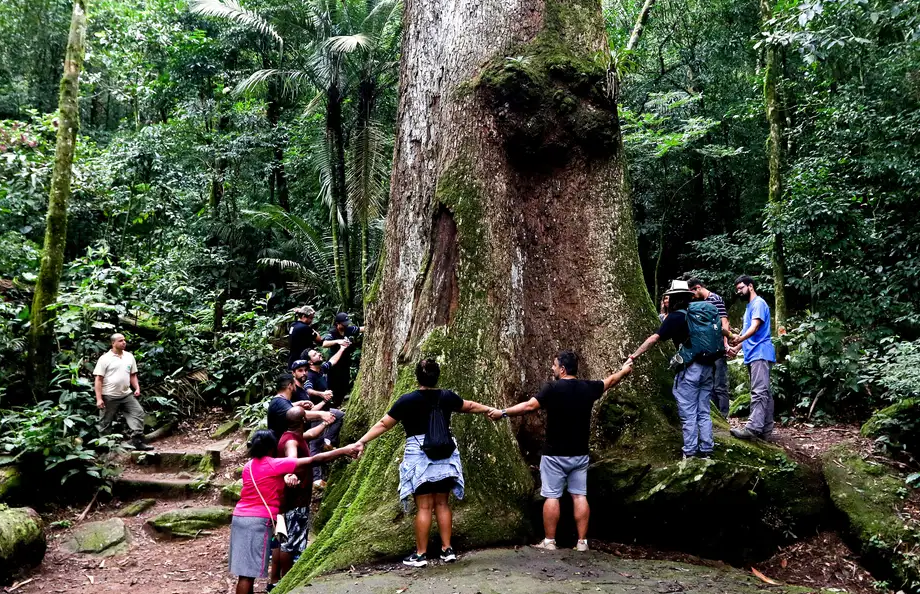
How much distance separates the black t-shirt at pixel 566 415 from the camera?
495cm

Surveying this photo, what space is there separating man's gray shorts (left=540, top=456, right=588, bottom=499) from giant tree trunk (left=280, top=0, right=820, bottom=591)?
30cm

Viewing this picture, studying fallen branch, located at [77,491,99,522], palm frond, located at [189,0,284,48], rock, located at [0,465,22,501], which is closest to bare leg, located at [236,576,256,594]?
fallen branch, located at [77,491,99,522]

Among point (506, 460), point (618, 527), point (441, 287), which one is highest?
point (441, 287)

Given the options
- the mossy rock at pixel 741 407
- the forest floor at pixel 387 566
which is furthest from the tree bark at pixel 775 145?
the forest floor at pixel 387 566

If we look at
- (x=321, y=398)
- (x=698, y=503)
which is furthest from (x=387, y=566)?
(x=321, y=398)

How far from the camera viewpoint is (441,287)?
5680 mm

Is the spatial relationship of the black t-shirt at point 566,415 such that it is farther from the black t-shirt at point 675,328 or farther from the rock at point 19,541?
the rock at point 19,541

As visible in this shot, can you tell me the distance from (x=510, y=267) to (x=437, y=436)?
6.28 feet

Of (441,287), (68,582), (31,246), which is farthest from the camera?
(31,246)

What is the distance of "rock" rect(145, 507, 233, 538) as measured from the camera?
793 cm

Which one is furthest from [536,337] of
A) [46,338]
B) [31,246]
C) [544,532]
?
[31,246]

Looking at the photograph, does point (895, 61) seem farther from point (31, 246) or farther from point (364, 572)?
point (31, 246)

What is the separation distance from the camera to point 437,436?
4551mm

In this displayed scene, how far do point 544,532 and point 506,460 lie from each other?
67cm
